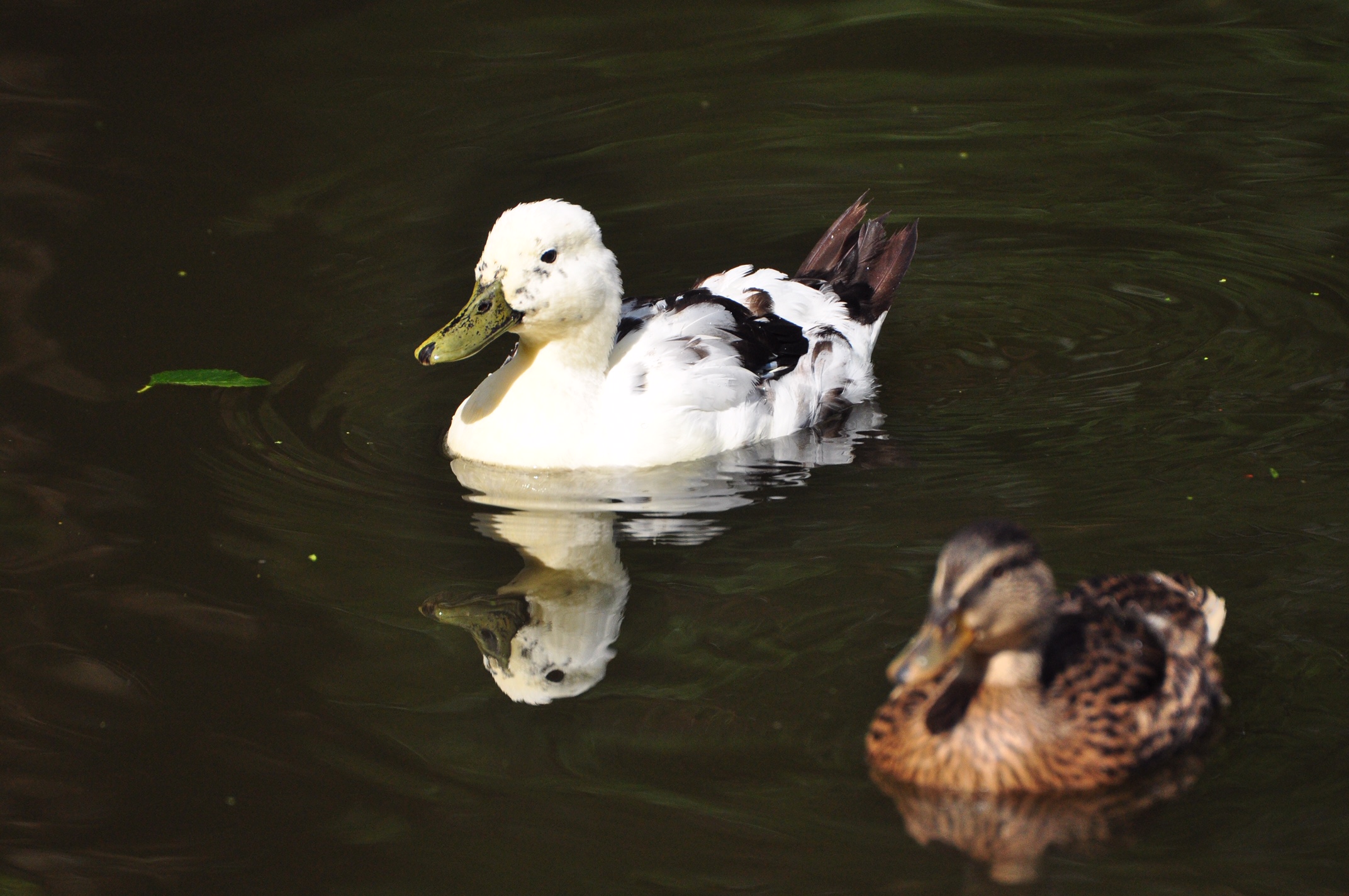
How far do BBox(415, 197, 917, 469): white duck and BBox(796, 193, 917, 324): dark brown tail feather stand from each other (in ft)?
1.26

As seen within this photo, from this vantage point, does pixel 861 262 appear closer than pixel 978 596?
No

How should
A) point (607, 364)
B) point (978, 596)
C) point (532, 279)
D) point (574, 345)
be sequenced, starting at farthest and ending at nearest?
1. point (607, 364)
2. point (574, 345)
3. point (532, 279)
4. point (978, 596)

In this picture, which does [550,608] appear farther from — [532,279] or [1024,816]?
[1024,816]

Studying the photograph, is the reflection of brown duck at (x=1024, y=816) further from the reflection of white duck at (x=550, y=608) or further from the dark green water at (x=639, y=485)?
the reflection of white duck at (x=550, y=608)

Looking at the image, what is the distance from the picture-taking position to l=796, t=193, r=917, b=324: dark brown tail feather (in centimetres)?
831

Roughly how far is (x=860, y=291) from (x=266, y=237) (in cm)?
379

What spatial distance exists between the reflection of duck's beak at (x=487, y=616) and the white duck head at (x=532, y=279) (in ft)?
4.52

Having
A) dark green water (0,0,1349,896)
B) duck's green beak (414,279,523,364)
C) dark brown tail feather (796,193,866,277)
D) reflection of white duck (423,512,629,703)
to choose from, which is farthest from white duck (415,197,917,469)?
dark brown tail feather (796,193,866,277)

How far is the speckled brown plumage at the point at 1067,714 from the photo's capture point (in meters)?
4.66

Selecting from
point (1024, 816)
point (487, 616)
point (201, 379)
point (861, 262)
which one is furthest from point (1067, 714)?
point (201, 379)

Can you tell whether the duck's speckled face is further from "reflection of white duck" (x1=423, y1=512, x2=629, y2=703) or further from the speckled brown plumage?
"reflection of white duck" (x1=423, y1=512, x2=629, y2=703)

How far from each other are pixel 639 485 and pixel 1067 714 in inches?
109

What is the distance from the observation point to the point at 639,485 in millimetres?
7051

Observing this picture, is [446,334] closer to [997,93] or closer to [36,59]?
[997,93]
